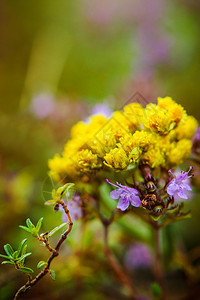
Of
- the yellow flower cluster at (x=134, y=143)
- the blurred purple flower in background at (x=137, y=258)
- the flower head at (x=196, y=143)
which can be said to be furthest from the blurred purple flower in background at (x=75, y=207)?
the blurred purple flower in background at (x=137, y=258)

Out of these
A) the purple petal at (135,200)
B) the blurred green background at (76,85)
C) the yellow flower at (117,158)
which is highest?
the blurred green background at (76,85)

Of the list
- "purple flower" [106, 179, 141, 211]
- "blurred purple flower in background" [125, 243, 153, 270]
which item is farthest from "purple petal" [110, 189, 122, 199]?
"blurred purple flower in background" [125, 243, 153, 270]

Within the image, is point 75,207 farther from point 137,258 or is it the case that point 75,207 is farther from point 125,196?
point 137,258

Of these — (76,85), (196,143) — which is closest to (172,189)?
(196,143)

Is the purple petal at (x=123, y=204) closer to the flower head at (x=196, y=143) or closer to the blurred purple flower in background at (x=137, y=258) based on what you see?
the flower head at (x=196, y=143)

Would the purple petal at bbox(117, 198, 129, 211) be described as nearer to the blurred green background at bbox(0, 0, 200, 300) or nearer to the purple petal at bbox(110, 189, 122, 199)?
the purple petal at bbox(110, 189, 122, 199)

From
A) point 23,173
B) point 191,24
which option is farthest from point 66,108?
point 191,24
